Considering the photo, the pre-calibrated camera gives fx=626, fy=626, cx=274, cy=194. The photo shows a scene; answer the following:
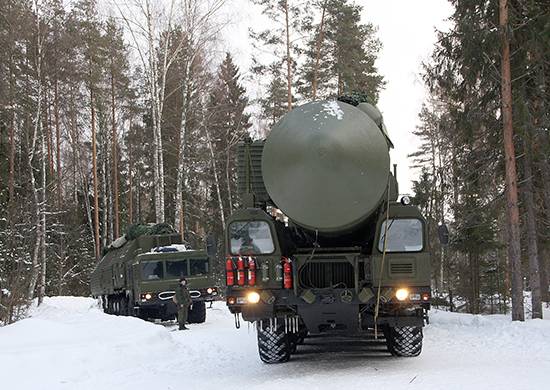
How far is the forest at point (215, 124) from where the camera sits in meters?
14.5

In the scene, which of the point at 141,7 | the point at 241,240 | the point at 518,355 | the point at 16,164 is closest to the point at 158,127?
the point at 141,7

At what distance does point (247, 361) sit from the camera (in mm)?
9727

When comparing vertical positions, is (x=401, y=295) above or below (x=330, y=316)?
above

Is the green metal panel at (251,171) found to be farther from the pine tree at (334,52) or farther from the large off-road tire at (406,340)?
the pine tree at (334,52)

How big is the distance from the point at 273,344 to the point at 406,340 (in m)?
1.88

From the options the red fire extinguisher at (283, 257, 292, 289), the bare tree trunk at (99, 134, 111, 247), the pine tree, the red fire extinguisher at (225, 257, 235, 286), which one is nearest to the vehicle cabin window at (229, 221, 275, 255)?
the red fire extinguisher at (225, 257, 235, 286)

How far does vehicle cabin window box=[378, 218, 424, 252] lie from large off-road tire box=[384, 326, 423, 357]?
1312 mm

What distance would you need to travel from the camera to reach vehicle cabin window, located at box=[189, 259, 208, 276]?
18219mm

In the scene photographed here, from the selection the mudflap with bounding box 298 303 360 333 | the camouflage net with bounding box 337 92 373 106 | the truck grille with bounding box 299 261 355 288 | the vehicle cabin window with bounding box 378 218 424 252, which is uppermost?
the camouflage net with bounding box 337 92 373 106

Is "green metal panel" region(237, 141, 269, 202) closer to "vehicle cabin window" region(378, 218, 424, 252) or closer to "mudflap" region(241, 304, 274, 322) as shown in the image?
"mudflap" region(241, 304, 274, 322)

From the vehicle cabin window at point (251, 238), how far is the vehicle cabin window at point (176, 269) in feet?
32.2

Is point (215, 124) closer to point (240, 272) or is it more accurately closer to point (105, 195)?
point (105, 195)

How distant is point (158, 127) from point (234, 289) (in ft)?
47.1

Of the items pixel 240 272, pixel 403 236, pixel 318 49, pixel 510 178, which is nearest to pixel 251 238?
pixel 240 272
